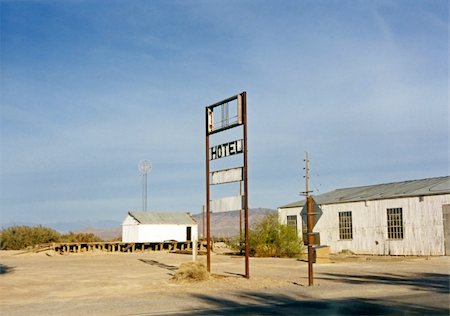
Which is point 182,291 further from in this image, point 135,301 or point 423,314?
point 423,314

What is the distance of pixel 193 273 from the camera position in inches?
693

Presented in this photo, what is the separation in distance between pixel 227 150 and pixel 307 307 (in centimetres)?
855

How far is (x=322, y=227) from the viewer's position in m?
42.3

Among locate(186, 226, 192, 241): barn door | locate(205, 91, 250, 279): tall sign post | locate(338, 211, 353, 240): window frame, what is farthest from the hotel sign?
locate(186, 226, 192, 241): barn door

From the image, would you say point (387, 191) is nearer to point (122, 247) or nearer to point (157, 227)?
point (157, 227)

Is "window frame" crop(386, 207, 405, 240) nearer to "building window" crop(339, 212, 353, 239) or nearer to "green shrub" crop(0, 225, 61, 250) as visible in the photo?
"building window" crop(339, 212, 353, 239)

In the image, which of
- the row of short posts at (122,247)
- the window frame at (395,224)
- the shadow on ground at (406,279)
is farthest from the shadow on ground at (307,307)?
the row of short posts at (122,247)

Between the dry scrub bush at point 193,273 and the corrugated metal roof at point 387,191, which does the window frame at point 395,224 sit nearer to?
the corrugated metal roof at point 387,191

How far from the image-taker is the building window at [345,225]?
131ft

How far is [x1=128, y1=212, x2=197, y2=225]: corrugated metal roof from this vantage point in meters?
54.2

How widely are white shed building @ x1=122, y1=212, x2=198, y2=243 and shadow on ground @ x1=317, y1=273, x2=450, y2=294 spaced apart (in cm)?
3271

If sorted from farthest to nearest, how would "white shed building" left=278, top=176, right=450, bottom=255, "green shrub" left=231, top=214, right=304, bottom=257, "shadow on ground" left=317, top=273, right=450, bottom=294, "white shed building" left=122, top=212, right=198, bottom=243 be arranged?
"white shed building" left=122, top=212, right=198, bottom=243, "green shrub" left=231, top=214, right=304, bottom=257, "white shed building" left=278, top=176, right=450, bottom=255, "shadow on ground" left=317, top=273, right=450, bottom=294

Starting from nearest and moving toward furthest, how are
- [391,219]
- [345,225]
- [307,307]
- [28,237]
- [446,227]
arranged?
[307,307]
[446,227]
[391,219]
[345,225]
[28,237]

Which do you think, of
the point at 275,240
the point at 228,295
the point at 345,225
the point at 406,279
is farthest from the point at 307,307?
the point at 345,225
